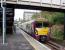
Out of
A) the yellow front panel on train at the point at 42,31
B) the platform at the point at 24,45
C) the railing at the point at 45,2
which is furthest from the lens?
the yellow front panel on train at the point at 42,31

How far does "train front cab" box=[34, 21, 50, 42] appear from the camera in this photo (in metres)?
29.6

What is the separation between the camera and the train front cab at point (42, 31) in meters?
29.6

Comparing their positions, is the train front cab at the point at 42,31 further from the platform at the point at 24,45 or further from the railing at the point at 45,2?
the platform at the point at 24,45

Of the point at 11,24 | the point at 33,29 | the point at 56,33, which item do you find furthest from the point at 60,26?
the point at 33,29

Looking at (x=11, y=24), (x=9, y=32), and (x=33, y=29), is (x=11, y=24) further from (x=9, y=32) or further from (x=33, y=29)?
(x=33, y=29)

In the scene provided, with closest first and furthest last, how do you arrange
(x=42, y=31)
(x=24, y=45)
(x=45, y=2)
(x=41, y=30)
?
(x=24, y=45), (x=45, y=2), (x=41, y=30), (x=42, y=31)

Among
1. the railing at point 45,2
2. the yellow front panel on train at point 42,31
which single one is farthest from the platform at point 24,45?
the railing at point 45,2

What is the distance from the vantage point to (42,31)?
29844mm

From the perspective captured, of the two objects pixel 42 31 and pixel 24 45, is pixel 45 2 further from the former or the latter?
pixel 24 45

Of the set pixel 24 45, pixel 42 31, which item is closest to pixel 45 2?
pixel 42 31

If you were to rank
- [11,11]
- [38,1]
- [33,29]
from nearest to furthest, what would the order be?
[38,1], [33,29], [11,11]

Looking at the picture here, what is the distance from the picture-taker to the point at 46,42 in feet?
99.8

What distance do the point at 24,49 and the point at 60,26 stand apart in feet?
84.0

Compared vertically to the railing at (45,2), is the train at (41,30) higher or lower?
lower
